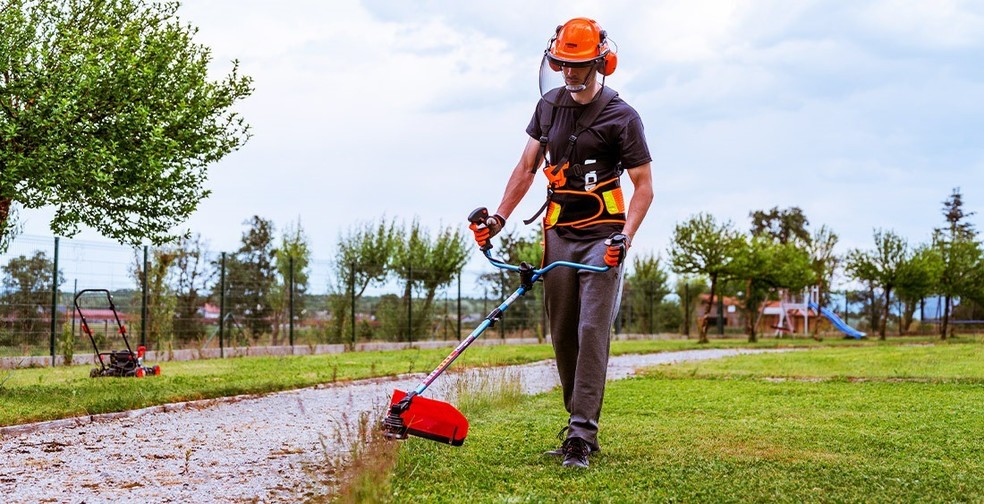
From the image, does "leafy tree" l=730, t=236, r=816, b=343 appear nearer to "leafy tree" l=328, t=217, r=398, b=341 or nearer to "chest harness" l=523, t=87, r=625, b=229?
"leafy tree" l=328, t=217, r=398, b=341

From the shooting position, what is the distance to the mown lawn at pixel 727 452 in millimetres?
4895

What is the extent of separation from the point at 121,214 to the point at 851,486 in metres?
9.84

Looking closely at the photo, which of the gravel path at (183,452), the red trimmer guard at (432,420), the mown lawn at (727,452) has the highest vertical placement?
the red trimmer guard at (432,420)

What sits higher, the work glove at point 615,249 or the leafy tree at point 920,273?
the leafy tree at point 920,273

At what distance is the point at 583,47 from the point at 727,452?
2.51 m

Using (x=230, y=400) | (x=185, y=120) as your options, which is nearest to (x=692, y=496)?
(x=230, y=400)

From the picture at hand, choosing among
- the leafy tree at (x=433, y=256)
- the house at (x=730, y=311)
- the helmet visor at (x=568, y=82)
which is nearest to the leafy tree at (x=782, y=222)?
the house at (x=730, y=311)

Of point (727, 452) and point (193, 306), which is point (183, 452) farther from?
point (193, 306)

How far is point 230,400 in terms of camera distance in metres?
10.8

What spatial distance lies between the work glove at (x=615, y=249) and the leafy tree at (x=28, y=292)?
14.2m

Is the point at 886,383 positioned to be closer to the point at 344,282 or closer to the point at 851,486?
the point at 851,486

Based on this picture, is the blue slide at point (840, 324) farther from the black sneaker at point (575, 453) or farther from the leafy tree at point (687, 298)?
the black sneaker at point (575, 453)

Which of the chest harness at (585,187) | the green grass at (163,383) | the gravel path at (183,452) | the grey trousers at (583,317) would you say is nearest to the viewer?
the gravel path at (183,452)

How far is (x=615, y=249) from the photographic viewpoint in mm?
5465
